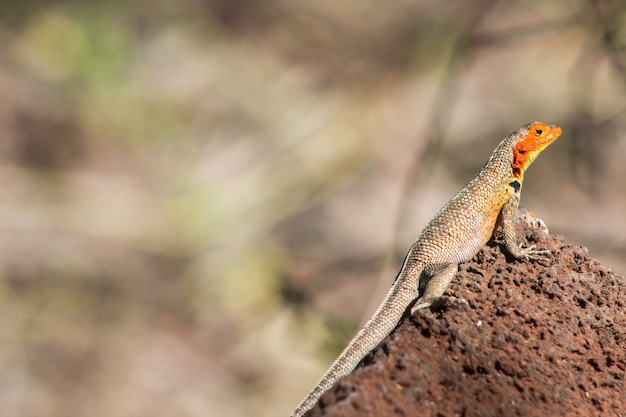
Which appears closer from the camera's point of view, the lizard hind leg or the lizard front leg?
the lizard hind leg

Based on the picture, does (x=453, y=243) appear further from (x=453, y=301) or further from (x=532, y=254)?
(x=453, y=301)

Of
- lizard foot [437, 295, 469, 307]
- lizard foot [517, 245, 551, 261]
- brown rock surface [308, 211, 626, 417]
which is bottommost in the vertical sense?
brown rock surface [308, 211, 626, 417]

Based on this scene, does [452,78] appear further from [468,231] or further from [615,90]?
[468,231]

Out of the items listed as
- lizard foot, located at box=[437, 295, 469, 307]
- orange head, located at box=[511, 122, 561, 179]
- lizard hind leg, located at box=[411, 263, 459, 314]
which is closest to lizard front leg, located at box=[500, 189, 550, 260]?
orange head, located at box=[511, 122, 561, 179]

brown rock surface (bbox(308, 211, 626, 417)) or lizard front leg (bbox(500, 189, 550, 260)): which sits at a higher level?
lizard front leg (bbox(500, 189, 550, 260))

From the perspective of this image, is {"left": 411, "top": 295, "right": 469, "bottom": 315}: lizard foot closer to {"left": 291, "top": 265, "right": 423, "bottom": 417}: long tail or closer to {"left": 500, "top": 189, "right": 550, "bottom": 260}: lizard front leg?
{"left": 291, "top": 265, "right": 423, "bottom": 417}: long tail

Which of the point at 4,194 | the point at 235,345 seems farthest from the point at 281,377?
the point at 4,194

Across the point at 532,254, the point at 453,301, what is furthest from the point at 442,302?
the point at 532,254

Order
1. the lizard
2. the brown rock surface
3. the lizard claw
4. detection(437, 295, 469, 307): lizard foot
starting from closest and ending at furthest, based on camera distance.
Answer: the brown rock surface → detection(437, 295, 469, 307): lizard foot → the lizard → the lizard claw
